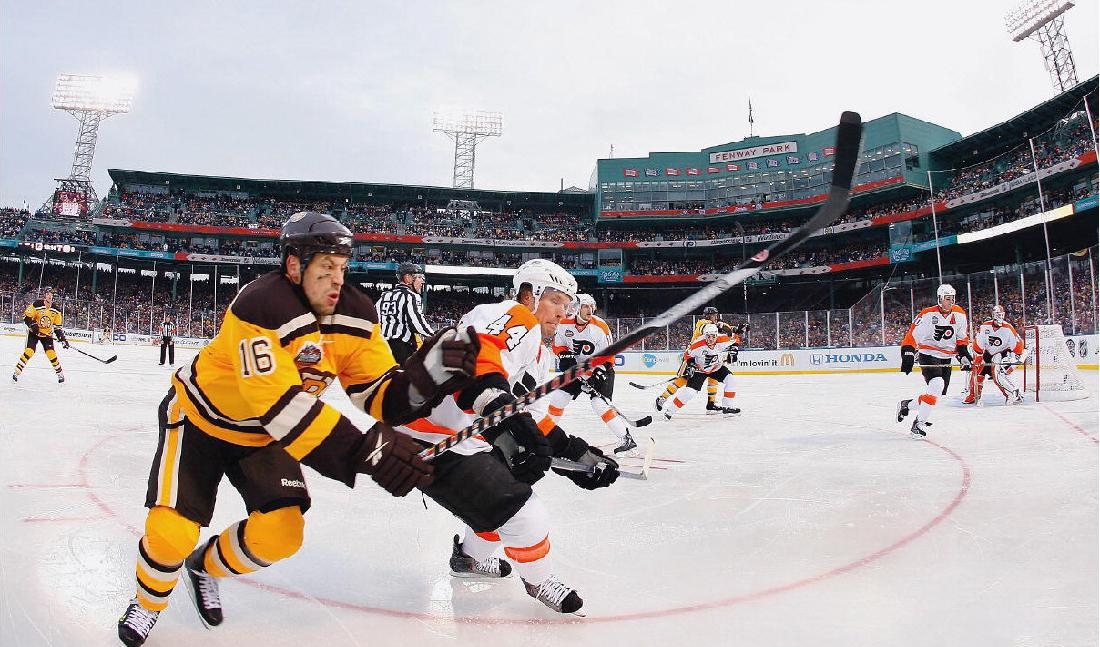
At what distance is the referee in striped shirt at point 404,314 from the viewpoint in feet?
18.3

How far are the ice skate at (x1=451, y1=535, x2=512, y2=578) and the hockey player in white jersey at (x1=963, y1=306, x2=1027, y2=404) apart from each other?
839cm

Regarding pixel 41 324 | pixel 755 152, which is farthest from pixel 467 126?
pixel 41 324

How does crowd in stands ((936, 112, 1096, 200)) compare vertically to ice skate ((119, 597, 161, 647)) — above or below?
above

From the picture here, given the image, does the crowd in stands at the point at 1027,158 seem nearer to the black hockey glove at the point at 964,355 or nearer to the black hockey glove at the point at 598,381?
the black hockey glove at the point at 964,355

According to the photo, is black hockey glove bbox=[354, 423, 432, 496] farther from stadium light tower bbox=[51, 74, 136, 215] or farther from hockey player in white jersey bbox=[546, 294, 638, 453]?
stadium light tower bbox=[51, 74, 136, 215]

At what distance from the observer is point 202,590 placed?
209cm

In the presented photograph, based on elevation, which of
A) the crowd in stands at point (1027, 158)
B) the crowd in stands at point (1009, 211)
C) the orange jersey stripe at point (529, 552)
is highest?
the crowd in stands at point (1027, 158)

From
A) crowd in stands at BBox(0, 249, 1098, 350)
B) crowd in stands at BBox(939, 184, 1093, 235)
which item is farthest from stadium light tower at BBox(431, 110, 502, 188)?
crowd in stands at BBox(939, 184, 1093, 235)

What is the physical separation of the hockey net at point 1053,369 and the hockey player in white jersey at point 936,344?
329cm

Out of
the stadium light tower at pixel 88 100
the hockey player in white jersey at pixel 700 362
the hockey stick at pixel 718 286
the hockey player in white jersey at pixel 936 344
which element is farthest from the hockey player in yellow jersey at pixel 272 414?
the stadium light tower at pixel 88 100

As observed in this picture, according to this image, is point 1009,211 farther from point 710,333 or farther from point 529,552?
point 529,552

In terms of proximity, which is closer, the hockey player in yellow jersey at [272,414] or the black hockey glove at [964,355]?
the hockey player in yellow jersey at [272,414]

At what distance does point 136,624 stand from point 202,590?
0.67ft

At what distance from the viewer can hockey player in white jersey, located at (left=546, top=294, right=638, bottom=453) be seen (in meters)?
5.67
